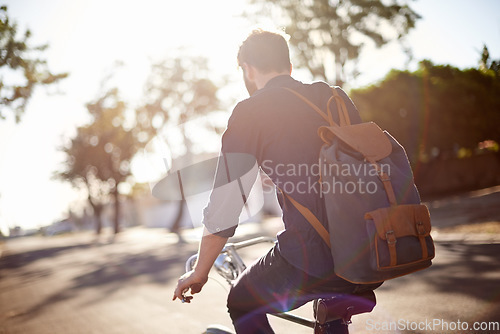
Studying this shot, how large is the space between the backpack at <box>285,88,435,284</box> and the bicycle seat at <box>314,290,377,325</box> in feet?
0.73

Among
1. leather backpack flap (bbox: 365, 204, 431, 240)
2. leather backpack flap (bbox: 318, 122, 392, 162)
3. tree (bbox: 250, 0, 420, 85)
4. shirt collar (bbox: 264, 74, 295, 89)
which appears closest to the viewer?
leather backpack flap (bbox: 365, 204, 431, 240)

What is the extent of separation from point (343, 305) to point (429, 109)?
23.2 m

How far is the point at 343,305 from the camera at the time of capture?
163cm

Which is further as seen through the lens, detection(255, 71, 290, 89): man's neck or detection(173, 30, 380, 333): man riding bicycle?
detection(255, 71, 290, 89): man's neck

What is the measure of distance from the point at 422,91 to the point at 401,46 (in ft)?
10.6

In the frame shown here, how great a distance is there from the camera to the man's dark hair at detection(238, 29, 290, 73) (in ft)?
5.73

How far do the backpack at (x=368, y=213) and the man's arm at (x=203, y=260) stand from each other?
37 cm

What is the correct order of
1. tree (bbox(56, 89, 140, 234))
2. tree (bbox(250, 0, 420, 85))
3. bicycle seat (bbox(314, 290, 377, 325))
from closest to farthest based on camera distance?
bicycle seat (bbox(314, 290, 377, 325))
tree (bbox(250, 0, 420, 85))
tree (bbox(56, 89, 140, 234))

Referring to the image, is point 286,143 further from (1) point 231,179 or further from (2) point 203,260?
(2) point 203,260

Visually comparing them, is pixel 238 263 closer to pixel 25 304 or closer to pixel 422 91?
pixel 25 304

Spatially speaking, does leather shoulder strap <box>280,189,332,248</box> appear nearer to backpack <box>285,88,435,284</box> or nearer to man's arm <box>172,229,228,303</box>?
backpack <box>285,88,435,284</box>

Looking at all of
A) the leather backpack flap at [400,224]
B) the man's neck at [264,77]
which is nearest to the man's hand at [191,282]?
the leather backpack flap at [400,224]

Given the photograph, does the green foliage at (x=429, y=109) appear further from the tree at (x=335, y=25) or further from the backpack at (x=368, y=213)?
the backpack at (x=368, y=213)

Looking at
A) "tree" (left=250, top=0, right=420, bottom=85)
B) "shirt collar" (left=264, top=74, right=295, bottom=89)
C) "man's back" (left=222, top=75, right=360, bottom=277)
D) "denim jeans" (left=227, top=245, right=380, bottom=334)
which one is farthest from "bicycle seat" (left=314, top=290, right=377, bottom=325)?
"tree" (left=250, top=0, right=420, bottom=85)
